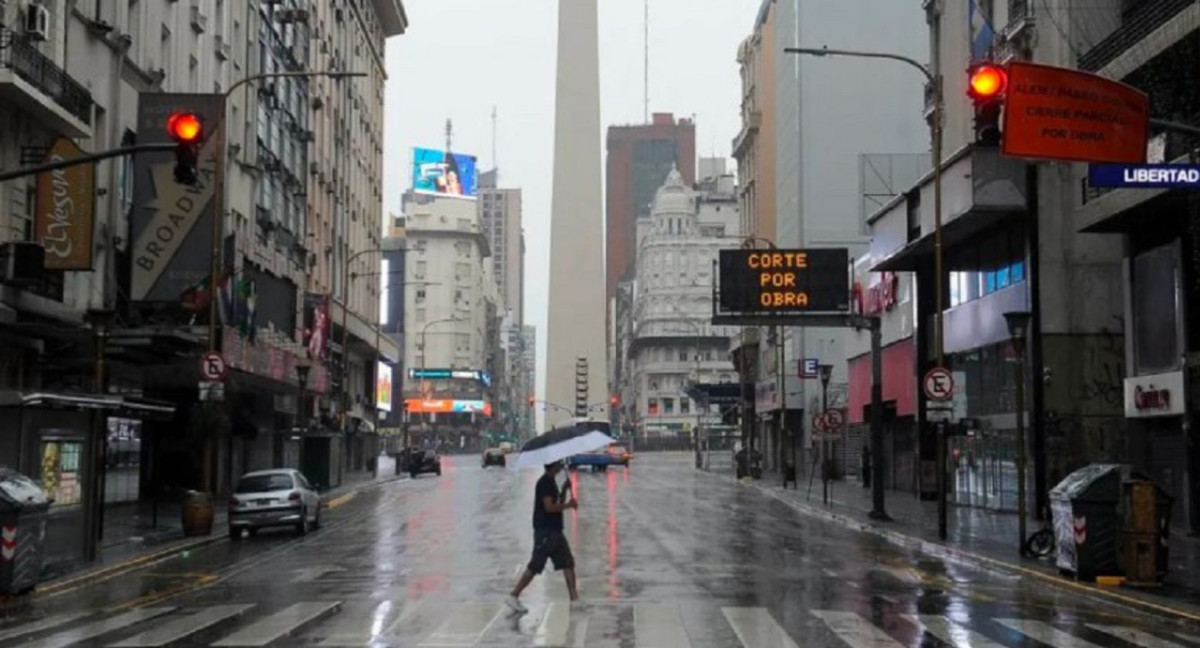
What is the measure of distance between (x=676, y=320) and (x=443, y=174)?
40.1m

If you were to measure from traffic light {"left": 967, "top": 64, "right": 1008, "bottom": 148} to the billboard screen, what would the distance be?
164 meters

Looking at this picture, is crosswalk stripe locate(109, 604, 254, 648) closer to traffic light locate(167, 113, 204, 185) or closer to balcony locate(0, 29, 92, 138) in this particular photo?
traffic light locate(167, 113, 204, 185)

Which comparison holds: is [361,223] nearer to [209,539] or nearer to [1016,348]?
[209,539]

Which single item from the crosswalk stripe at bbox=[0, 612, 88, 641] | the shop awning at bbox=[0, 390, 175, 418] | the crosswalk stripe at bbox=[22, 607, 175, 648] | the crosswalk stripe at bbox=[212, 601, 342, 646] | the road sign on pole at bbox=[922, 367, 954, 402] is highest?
the road sign on pole at bbox=[922, 367, 954, 402]

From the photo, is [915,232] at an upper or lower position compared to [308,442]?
upper

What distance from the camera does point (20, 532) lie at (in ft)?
58.7

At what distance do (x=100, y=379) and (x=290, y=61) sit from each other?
124ft

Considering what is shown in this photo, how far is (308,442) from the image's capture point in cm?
5347

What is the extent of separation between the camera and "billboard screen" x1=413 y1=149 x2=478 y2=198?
179125 mm

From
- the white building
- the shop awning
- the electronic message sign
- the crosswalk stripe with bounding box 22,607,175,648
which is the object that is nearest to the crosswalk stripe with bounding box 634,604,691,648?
the crosswalk stripe with bounding box 22,607,175,648

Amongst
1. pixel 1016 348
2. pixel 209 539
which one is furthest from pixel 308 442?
pixel 1016 348

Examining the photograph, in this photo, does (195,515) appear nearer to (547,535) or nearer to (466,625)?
(547,535)

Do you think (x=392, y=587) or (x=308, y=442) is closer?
(x=392, y=587)

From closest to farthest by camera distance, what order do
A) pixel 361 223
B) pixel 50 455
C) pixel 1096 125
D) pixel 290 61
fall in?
pixel 1096 125, pixel 50 455, pixel 290 61, pixel 361 223
